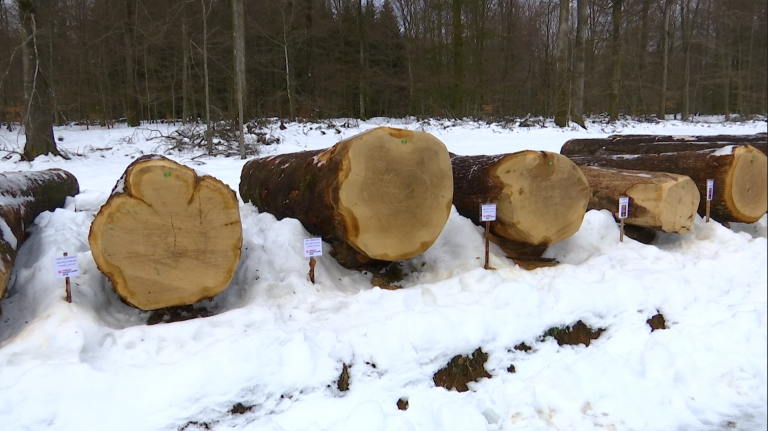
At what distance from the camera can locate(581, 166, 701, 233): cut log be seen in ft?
15.8

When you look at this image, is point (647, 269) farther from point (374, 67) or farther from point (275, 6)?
point (374, 67)

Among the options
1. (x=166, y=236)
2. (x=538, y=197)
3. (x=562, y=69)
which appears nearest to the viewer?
(x=166, y=236)

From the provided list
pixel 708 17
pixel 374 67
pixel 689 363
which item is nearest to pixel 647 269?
pixel 689 363

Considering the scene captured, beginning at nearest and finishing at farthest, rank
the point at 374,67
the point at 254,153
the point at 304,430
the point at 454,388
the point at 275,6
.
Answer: the point at 304,430 < the point at 454,388 < the point at 254,153 < the point at 275,6 < the point at 374,67

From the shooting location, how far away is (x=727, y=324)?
3.36 metres

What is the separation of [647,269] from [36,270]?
4.85 m

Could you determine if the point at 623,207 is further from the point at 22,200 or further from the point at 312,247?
the point at 22,200

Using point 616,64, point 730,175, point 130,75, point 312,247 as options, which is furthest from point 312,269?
point 616,64

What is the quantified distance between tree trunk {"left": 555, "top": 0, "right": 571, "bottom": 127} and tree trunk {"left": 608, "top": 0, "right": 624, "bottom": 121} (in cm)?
157

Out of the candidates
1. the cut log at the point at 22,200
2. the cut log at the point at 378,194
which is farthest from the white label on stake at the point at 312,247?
the cut log at the point at 22,200

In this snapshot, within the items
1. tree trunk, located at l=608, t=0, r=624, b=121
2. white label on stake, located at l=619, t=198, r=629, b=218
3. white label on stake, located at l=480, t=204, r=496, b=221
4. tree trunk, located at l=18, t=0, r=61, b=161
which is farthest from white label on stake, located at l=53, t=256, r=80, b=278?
tree trunk, located at l=608, t=0, r=624, b=121

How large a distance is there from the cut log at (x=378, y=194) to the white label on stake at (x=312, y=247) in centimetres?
21

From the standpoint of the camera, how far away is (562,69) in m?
15.9

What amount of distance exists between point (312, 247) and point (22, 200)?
7.95ft
